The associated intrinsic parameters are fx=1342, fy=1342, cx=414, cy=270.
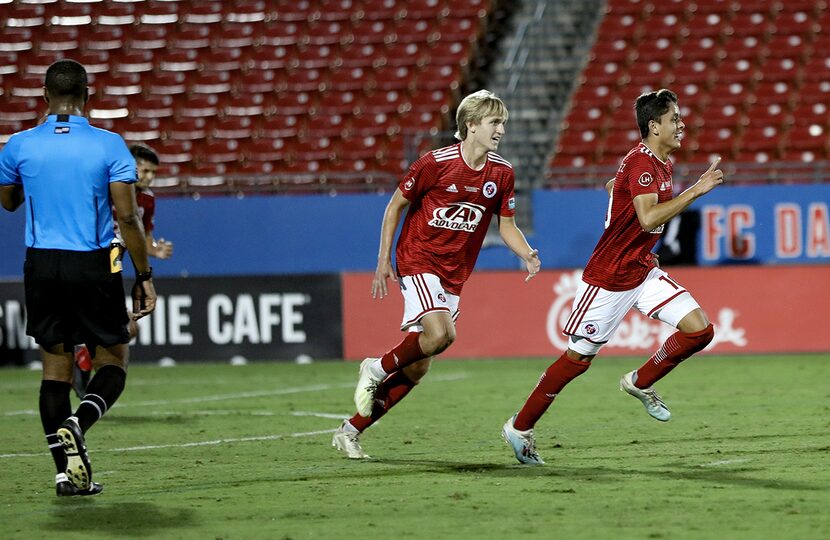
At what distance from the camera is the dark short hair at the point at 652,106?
26.2 ft

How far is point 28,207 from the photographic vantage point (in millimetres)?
6949

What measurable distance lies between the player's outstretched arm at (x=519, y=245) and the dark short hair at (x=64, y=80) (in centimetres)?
265

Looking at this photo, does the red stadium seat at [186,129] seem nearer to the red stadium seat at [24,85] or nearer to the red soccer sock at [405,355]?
the red stadium seat at [24,85]

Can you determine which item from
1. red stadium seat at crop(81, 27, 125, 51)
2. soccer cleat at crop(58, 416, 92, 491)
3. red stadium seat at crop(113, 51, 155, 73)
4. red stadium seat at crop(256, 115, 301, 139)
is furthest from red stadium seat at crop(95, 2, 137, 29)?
soccer cleat at crop(58, 416, 92, 491)

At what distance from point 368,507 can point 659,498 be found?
1.40m

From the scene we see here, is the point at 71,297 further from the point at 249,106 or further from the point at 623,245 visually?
the point at 249,106

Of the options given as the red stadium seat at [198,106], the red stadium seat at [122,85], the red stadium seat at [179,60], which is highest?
the red stadium seat at [179,60]

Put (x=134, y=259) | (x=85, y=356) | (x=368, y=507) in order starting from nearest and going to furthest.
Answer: (x=368, y=507)
(x=134, y=259)
(x=85, y=356)

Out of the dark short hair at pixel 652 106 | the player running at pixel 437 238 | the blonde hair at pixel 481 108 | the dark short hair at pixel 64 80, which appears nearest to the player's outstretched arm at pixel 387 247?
the player running at pixel 437 238

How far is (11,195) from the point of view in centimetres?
700

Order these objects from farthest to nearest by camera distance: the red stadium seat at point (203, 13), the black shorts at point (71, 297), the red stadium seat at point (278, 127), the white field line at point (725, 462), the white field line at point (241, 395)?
the red stadium seat at point (203, 13) < the red stadium seat at point (278, 127) < the white field line at point (241, 395) < the white field line at point (725, 462) < the black shorts at point (71, 297)

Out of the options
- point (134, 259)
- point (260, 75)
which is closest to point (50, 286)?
point (134, 259)

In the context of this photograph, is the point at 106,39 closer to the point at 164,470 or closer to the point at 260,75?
the point at 260,75

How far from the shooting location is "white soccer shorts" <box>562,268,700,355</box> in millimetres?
8000
